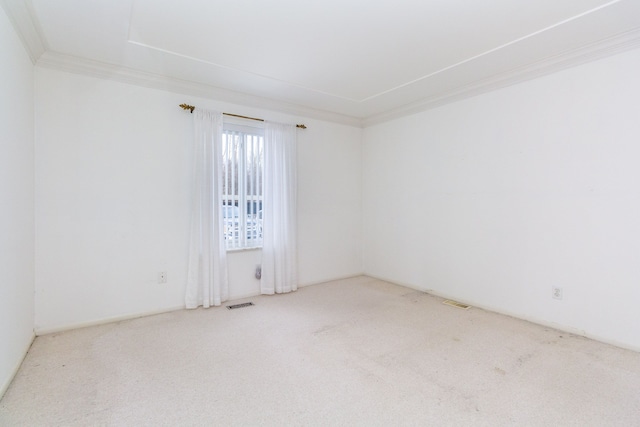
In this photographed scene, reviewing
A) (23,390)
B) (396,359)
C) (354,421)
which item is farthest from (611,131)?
(23,390)

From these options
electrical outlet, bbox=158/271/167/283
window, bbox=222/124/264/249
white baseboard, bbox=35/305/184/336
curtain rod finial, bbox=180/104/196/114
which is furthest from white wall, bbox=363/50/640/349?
white baseboard, bbox=35/305/184/336

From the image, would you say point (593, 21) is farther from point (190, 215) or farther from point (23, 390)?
point (23, 390)

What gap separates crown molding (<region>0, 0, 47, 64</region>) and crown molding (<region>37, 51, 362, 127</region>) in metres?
0.14

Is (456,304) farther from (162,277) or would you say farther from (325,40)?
(162,277)

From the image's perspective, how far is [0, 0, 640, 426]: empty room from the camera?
1.93m

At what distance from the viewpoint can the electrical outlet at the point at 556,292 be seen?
111 inches

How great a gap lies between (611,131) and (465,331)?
2072 mm

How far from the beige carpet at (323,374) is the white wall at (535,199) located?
1.25 ft

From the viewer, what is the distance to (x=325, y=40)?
248cm

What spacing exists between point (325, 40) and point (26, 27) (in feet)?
7.03

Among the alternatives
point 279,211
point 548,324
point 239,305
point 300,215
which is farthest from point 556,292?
point 239,305

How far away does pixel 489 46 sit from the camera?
258cm

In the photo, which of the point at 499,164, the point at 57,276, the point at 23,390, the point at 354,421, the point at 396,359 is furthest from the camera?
the point at 499,164

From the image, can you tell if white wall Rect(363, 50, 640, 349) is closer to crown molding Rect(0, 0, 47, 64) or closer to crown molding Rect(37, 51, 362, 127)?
crown molding Rect(37, 51, 362, 127)
